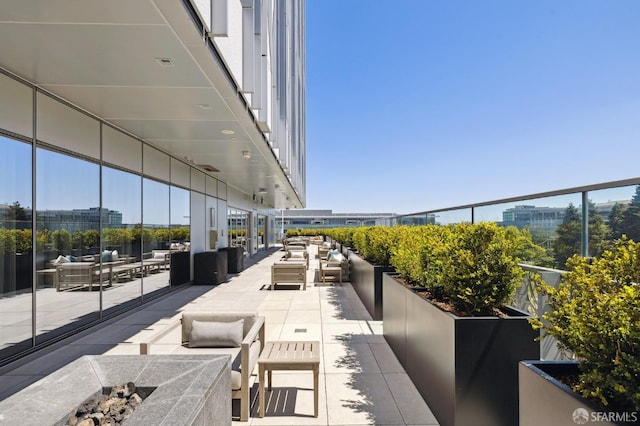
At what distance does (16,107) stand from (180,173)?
5.61 metres

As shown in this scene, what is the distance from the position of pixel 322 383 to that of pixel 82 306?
15.7 ft

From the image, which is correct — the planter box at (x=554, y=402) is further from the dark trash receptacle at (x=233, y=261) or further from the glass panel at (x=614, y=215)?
the dark trash receptacle at (x=233, y=261)

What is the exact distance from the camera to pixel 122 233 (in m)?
7.44

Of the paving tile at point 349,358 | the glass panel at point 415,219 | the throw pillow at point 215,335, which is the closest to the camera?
the throw pillow at point 215,335

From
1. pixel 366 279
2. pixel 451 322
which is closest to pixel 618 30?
pixel 366 279

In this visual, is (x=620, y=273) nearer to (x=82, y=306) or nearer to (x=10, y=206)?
(x=10, y=206)

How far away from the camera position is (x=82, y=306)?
6.35 metres

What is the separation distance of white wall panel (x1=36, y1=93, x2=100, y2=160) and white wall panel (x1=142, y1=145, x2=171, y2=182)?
1.81 meters

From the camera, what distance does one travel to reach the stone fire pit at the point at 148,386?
1942mm

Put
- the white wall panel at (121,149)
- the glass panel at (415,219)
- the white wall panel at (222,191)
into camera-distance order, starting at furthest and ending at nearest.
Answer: the white wall panel at (222,191) < the glass panel at (415,219) < the white wall panel at (121,149)

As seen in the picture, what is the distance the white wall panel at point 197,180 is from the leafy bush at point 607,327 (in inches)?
425

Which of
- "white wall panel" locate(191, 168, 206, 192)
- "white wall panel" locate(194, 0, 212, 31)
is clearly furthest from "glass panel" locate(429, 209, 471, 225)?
"white wall panel" locate(191, 168, 206, 192)

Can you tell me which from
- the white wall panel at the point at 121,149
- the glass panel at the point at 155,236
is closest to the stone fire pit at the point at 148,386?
the white wall panel at the point at 121,149

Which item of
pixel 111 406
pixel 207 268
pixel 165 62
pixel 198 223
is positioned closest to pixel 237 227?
pixel 198 223
